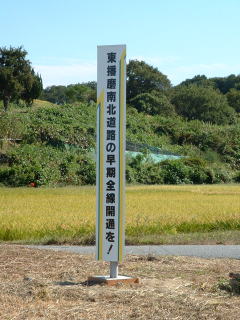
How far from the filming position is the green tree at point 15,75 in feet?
167

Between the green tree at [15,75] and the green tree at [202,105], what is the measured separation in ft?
73.9

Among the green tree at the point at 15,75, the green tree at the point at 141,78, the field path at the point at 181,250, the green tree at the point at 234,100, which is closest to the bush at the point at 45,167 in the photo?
the green tree at the point at 15,75

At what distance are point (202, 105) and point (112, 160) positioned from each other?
6450 cm

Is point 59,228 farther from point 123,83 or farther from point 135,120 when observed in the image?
point 135,120

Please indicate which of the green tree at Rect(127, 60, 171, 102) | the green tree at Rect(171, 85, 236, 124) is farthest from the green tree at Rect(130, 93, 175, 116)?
the green tree at Rect(127, 60, 171, 102)

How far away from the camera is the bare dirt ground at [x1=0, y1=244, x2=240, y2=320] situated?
675 cm

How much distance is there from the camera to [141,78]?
243ft

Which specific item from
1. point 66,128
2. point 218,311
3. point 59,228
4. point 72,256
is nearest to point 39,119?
point 66,128

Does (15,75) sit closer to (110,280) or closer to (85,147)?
(85,147)

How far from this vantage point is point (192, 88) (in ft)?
247

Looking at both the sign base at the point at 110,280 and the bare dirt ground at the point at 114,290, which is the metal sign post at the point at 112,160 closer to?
the sign base at the point at 110,280

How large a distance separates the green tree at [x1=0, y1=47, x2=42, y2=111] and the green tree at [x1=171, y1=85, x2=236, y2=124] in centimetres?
2253

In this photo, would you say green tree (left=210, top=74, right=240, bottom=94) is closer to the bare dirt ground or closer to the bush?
the bush

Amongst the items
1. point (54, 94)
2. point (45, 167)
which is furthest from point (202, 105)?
point (54, 94)
